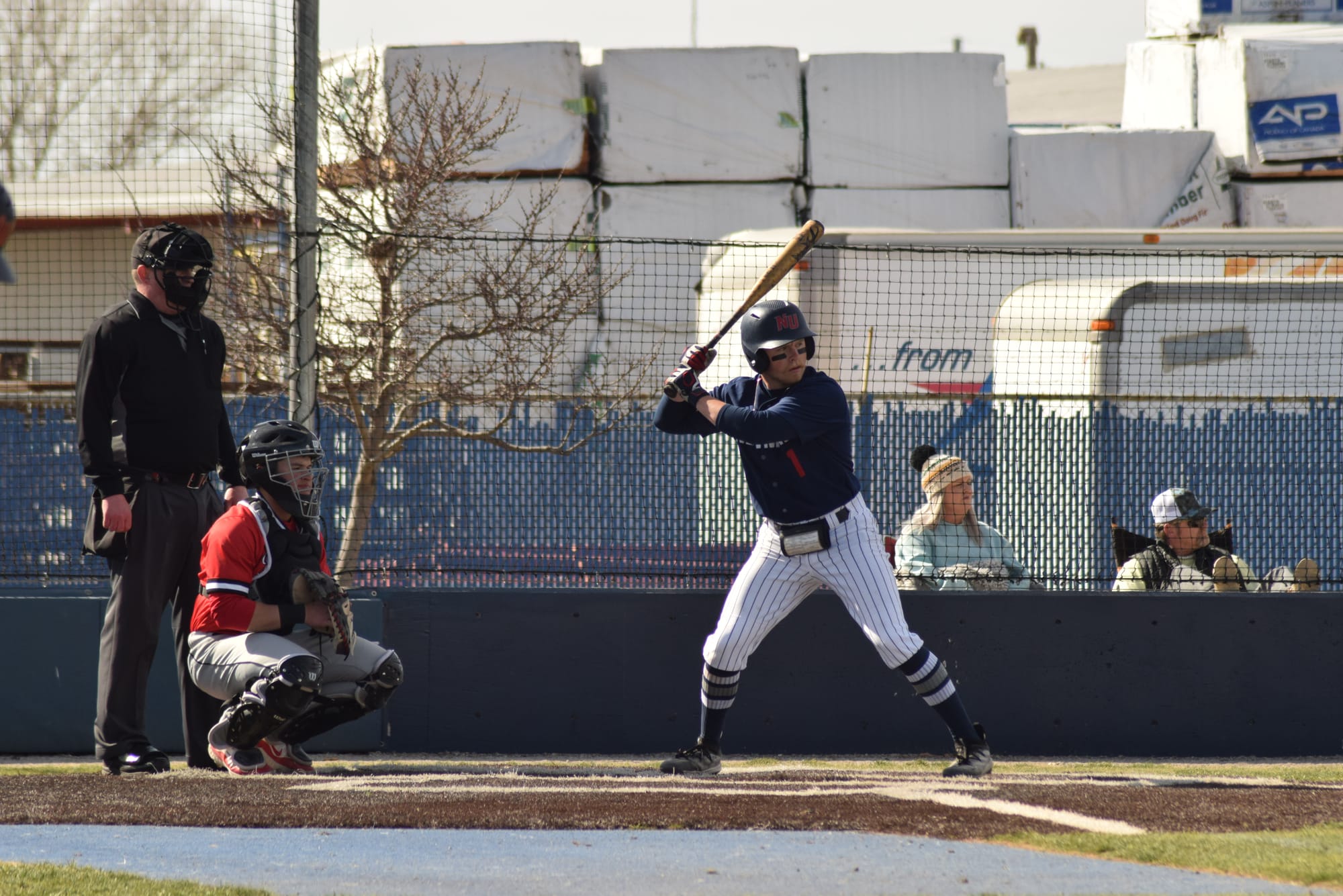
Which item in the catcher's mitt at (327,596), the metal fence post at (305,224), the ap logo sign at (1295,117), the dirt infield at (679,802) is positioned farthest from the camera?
the ap logo sign at (1295,117)

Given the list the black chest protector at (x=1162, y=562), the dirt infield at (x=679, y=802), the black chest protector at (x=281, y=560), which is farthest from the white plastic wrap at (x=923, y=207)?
the black chest protector at (x=281, y=560)

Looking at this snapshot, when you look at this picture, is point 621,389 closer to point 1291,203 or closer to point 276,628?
point 276,628

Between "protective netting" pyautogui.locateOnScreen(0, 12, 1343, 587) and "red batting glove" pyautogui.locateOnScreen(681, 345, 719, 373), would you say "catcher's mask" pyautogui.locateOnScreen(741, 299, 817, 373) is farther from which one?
"protective netting" pyautogui.locateOnScreen(0, 12, 1343, 587)

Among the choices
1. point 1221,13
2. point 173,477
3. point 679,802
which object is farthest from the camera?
point 1221,13

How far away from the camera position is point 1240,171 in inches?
578

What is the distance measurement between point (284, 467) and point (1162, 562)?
4215 millimetres

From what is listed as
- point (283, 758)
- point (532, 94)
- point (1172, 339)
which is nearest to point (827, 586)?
point (283, 758)

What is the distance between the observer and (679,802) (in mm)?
4996

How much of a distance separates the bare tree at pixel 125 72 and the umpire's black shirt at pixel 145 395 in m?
1.79

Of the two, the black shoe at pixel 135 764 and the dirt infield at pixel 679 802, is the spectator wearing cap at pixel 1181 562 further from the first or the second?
the black shoe at pixel 135 764

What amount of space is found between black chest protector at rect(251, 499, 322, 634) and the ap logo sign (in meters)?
Result: 11.6

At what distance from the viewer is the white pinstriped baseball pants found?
592 cm

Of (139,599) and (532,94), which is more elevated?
(532,94)

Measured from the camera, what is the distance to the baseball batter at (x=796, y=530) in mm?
5914
